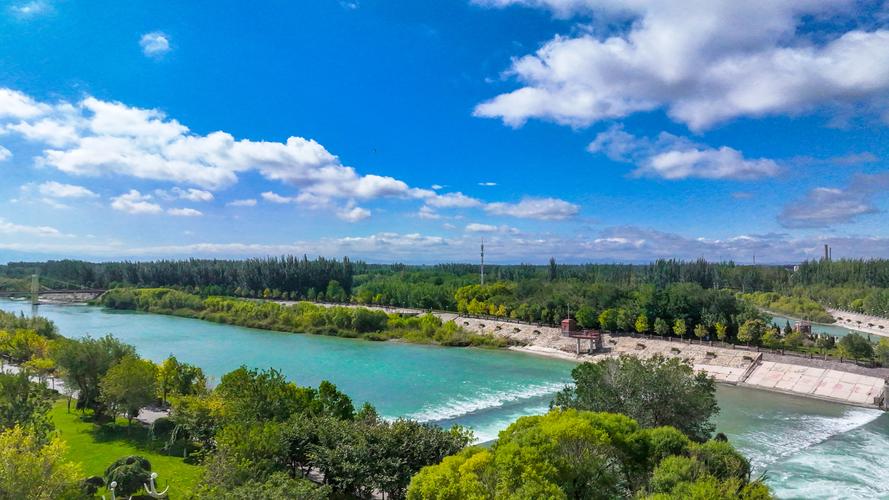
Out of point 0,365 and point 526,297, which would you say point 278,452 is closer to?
point 0,365

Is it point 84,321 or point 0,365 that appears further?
point 84,321

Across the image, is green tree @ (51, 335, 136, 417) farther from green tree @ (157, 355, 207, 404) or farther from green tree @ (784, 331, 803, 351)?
green tree @ (784, 331, 803, 351)

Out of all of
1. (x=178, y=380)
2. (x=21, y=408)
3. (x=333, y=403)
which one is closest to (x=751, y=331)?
(x=333, y=403)

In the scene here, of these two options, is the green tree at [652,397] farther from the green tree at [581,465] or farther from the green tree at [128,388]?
the green tree at [128,388]

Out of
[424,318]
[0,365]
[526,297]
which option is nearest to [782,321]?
[526,297]

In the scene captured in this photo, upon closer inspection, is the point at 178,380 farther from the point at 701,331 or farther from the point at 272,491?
the point at 701,331

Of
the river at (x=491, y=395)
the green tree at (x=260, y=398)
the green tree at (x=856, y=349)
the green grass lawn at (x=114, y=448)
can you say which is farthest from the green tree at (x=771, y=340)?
the green grass lawn at (x=114, y=448)

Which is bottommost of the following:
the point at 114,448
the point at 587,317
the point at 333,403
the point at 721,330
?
Answer: the point at 114,448
